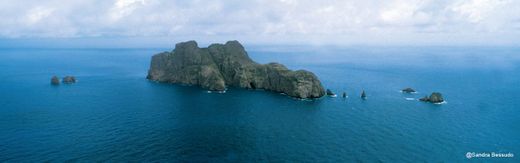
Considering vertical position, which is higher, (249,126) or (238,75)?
(238,75)

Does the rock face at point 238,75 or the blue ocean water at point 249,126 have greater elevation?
the rock face at point 238,75

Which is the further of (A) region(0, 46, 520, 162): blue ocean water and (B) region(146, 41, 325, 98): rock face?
(B) region(146, 41, 325, 98): rock face

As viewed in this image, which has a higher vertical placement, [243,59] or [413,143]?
[243,59]

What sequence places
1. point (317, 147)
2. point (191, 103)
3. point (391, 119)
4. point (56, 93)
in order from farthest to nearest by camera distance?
point (56, 93) → point (191, 103) → point (391, 119) → point (317, 147)

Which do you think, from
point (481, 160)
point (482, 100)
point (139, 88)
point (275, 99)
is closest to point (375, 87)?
point (482, 100)

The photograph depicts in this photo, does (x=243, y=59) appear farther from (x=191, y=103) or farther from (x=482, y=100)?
(x=482, y=100)

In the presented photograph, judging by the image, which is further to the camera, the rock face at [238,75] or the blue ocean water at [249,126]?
the rock face at [238,75]

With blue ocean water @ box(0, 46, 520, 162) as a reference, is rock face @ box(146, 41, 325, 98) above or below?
above

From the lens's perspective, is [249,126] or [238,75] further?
[238,75]
